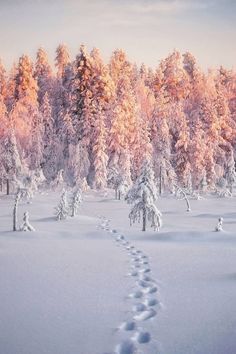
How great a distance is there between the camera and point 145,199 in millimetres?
18828

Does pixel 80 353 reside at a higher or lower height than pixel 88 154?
lower

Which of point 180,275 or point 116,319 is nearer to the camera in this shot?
point 116,319

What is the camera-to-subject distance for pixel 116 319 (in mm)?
7328

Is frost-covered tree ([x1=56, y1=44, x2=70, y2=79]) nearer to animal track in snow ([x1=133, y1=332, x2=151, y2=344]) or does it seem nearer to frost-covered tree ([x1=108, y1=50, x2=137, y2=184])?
frost-covered tree ([x1=108, y1=50, x2=137, y2=184])

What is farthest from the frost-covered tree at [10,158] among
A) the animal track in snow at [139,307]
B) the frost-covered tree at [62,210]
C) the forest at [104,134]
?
the animal track in snow at [139,307]

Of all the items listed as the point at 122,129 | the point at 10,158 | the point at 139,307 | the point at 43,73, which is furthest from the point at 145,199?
the point at 43,73

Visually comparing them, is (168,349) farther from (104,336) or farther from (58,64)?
(58,64)

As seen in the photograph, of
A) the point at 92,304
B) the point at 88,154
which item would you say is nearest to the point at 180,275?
the point at 92,304

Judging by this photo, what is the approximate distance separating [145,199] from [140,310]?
11.1 meters

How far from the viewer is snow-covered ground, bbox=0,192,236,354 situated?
636 cm

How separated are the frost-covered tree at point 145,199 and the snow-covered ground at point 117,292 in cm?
111

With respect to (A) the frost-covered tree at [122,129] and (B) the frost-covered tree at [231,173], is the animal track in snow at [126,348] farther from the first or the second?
(B) the frost-covered tree at [231,173]

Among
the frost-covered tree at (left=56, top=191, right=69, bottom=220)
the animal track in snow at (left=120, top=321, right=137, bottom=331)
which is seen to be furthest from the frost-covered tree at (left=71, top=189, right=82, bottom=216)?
the animal track in snow at (left=120, top=321, right=137, bottom=331)

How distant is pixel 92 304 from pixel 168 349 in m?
2.54
